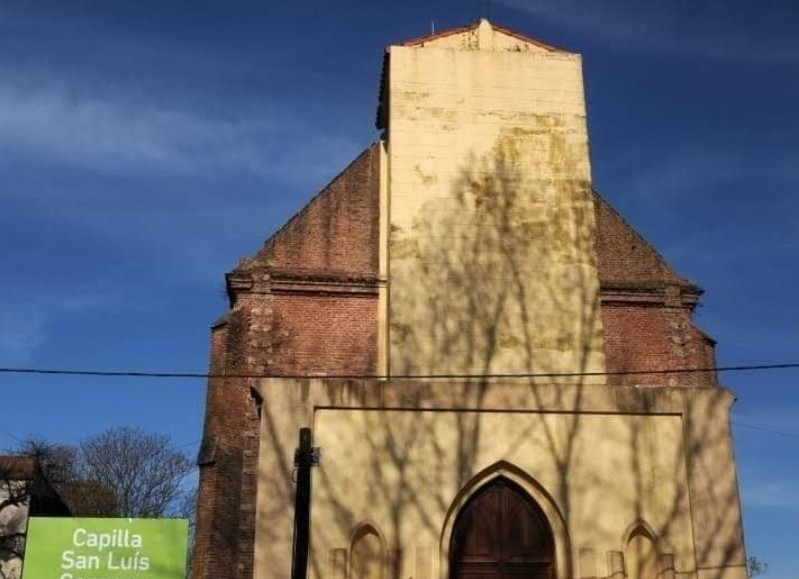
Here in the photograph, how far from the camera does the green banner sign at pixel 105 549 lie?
Answer: 14.7 metres

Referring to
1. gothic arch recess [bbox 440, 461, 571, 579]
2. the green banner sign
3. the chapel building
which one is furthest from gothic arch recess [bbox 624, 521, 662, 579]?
the green banner sign

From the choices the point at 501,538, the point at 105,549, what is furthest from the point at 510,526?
the point at 105,549

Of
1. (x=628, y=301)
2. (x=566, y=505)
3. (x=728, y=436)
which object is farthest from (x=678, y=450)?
(x=628, y=301)

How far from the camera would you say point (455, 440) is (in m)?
13.5

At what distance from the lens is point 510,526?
44.0ft

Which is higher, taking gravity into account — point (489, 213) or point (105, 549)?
point (489, 213)

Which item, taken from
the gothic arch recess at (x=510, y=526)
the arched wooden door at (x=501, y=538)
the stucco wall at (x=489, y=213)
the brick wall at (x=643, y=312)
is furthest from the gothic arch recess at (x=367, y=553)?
the brick wall at (x=643, y=312)

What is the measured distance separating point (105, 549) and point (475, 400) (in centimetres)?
640

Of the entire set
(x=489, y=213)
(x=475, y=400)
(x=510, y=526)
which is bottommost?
(x=510, y=526)

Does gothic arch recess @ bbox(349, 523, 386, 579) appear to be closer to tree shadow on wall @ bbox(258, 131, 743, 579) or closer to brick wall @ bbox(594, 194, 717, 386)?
tree shadow on wall @ bbox(258, 131, 743, 579)

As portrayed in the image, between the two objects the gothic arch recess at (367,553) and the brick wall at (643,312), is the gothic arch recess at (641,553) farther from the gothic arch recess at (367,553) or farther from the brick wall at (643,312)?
the brick wall at (643,312)

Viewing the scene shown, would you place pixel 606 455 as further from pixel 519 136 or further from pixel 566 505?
pixel 519 136

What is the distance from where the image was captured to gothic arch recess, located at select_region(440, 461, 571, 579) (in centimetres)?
1318

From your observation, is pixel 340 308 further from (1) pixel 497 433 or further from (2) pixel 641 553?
(2) pixel 641 553
